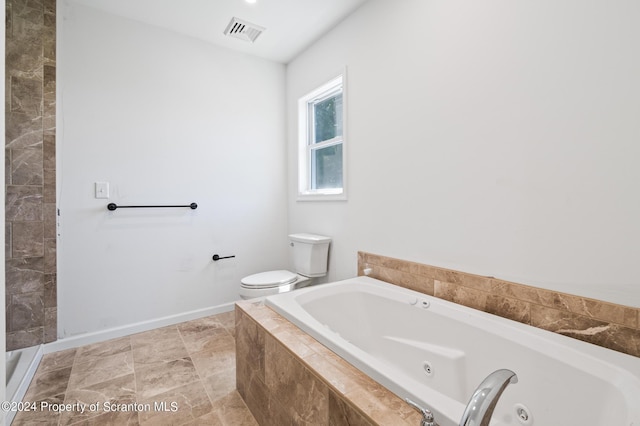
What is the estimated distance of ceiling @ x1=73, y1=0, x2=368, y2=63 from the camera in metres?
2.06

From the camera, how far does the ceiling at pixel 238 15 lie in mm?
2059

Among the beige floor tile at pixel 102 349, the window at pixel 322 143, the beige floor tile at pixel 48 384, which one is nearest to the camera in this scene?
the beige floor tile at pixel 48 384

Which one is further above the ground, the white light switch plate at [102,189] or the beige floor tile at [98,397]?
the white light switch plate at [102,189]

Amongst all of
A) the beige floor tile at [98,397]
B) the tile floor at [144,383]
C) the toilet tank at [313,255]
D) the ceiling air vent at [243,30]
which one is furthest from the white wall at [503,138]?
the beige floor tile at [98,397]

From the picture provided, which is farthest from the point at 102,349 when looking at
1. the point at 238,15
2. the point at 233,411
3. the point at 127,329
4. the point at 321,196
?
the point at 238,15

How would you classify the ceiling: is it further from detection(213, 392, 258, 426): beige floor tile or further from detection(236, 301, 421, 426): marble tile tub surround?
detection(213, 392, 258, 426): beige floor tile

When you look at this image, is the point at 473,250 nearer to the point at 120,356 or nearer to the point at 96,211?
the point at 120,356

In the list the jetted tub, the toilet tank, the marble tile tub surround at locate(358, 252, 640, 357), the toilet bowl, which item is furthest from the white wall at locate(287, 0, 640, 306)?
the toilet bowl

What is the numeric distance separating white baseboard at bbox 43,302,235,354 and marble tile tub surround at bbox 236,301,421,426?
1.13 meters

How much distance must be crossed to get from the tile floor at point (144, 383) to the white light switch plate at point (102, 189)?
1077 mm

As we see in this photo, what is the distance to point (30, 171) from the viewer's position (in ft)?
6.13

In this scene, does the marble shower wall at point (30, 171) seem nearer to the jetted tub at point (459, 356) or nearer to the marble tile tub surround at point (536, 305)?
the jetted tub at point (459, 356)

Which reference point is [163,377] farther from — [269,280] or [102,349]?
[269,280]

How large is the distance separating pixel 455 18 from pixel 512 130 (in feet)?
2.27
